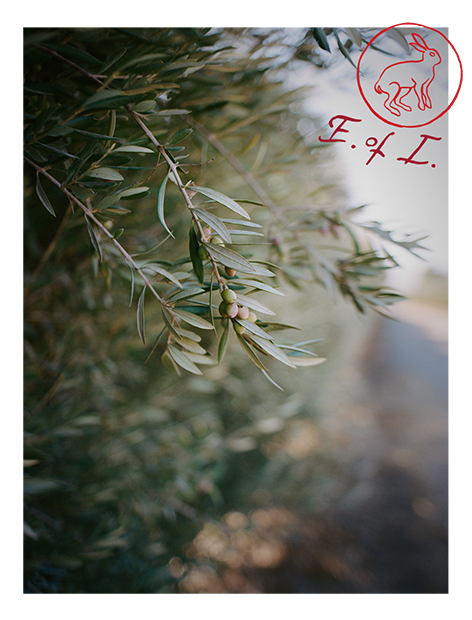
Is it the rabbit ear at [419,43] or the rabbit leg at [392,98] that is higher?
the rabbit ear at [419,43]

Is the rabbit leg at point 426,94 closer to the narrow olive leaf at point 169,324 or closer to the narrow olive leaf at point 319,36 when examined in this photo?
the narrow olive leaf at point 319,36

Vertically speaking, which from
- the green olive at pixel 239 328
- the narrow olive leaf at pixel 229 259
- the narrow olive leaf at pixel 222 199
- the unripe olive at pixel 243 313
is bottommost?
the green olive at pixel 239 328

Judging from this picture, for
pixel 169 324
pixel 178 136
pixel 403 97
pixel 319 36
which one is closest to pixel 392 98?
pixel 403 97

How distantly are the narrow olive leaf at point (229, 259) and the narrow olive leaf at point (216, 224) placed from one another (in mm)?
12

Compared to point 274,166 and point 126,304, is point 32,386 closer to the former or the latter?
point 126,304

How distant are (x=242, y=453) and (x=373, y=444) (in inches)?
46.1

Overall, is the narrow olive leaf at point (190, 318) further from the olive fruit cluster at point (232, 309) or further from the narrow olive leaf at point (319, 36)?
the narrow olive leaf at point (319, 36)

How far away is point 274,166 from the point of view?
59 centimetres

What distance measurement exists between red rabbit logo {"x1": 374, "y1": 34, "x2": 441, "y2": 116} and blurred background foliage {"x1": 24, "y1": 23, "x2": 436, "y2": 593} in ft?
0.32

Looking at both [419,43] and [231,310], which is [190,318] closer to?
[231,310]

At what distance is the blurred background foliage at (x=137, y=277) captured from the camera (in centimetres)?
33

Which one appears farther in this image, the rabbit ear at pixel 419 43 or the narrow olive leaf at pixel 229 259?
the rabbit ear at pixel 419 43

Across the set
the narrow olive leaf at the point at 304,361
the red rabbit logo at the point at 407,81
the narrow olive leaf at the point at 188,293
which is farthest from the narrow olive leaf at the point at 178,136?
the red rabbit logo at the point at 407,81

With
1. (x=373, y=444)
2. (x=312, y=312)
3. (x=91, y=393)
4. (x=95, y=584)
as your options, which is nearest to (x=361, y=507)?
(x=373, y=444)
